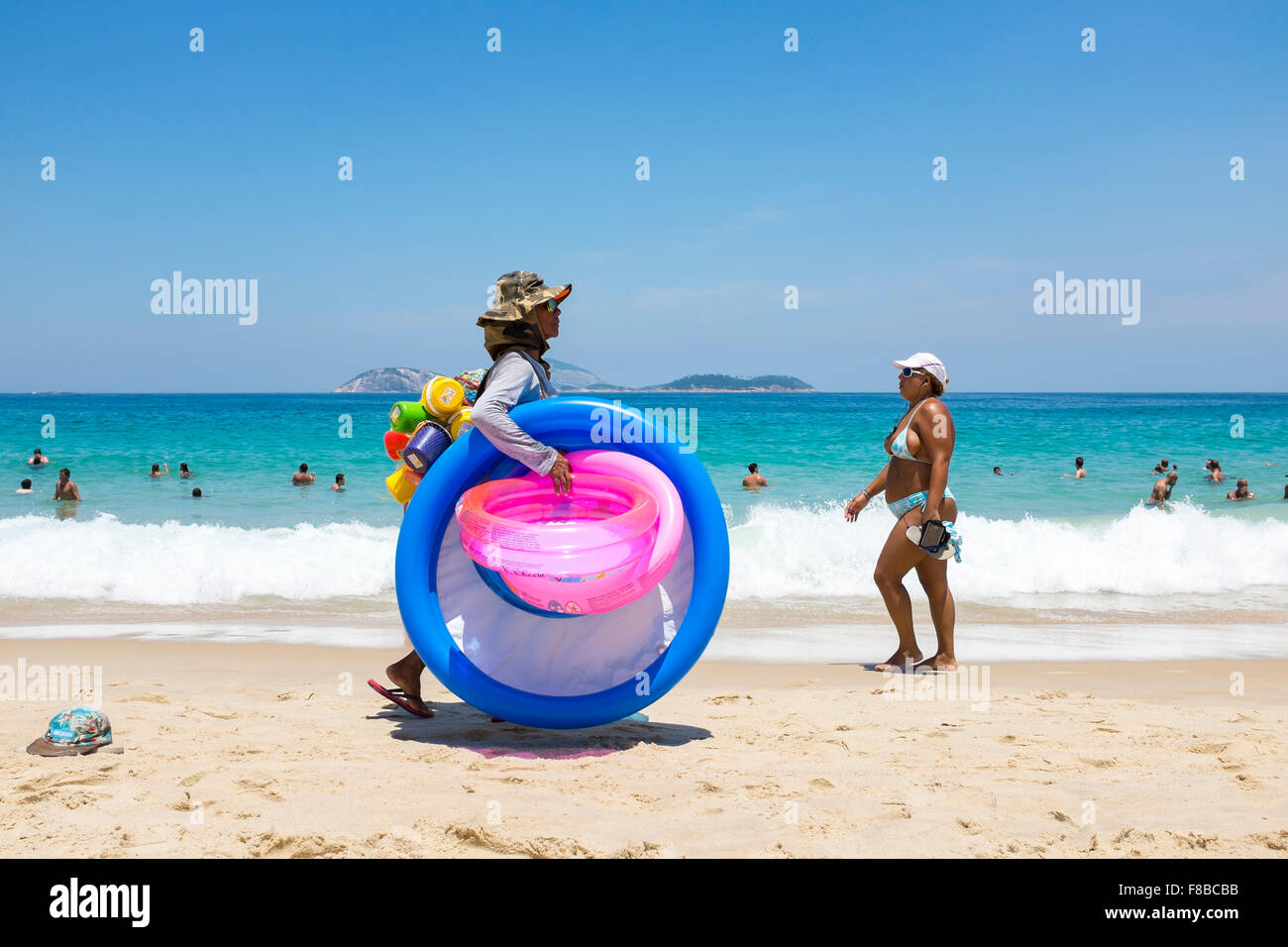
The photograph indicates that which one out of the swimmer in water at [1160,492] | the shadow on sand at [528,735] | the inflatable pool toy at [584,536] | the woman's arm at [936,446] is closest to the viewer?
the inflatable pool toy at [584,536]

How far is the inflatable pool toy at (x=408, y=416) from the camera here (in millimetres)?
4000

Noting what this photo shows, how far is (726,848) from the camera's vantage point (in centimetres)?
269

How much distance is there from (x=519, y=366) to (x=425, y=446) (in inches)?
21.3

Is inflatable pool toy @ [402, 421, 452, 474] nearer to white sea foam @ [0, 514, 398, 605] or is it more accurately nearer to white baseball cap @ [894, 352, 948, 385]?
white baseball cap @ [894, 352, 948, 385]

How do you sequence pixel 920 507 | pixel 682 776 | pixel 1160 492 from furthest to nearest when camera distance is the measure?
pixel 1160 492, pixel 920 507, pixel 682 776

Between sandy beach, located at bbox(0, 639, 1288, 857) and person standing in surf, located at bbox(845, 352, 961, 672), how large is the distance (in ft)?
1.76

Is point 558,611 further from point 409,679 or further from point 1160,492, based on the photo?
point 1160,492

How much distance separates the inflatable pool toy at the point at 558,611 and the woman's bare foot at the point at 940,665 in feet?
7.36

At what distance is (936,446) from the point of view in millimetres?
5180

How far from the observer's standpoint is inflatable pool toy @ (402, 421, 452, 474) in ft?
12.7

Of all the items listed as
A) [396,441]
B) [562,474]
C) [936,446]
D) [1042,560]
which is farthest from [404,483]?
[1042,560]

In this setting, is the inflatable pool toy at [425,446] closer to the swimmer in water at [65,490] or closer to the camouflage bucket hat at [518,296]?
the camouflage bucket hat at [518,296]

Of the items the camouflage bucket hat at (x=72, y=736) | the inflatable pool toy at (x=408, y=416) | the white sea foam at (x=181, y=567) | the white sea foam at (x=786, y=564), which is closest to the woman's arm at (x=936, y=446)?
the inflatable pool toy at (x=408, y=416)

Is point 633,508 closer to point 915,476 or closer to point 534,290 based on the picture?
point 534,290
